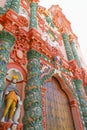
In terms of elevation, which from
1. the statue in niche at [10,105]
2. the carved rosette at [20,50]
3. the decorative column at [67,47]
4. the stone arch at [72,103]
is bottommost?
the statue in niche at [10,105]

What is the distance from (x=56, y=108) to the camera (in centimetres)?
712

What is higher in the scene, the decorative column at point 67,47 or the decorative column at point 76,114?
the decorative column at point 67,47

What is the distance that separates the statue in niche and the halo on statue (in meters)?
0.41

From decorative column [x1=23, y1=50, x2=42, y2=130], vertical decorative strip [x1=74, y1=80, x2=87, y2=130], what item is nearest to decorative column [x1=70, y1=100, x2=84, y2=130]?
vertical decorative strip [x1=74, y1=80, x2=87, y2=130]

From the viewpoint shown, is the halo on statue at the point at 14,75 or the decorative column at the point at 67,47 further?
the decorative column at the point at 67,47

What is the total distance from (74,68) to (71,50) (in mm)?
2931

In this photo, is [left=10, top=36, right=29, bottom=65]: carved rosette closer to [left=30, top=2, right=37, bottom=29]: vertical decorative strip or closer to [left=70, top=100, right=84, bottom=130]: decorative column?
[left=30, top=2, right=37, bottom=29]: vertical decorative strip

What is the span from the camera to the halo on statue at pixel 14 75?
568 centimetres

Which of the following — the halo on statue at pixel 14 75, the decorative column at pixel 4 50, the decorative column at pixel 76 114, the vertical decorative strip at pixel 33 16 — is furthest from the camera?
the vertical decorative strip at pixel 33 16

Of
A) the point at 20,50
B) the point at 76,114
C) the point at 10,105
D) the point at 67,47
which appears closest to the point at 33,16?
the point at 20,50

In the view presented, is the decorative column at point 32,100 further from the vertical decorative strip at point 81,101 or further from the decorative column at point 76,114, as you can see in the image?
the vertical decorative strip at point 81,101

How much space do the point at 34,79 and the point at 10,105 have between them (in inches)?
62.1

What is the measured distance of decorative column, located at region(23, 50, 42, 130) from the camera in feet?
16.7

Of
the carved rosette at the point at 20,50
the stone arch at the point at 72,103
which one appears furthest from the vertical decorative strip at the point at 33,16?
the stone arch at the point at 72,103
